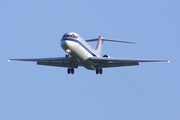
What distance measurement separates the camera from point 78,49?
40.5 m

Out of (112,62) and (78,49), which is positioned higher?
(78,49)

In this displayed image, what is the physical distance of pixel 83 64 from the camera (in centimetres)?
4359

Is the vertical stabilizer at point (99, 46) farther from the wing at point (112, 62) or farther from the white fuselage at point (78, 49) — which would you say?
the white fuselage at point (78, 49)

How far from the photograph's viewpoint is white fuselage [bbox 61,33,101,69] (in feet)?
130

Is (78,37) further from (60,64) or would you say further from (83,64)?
(60,64)

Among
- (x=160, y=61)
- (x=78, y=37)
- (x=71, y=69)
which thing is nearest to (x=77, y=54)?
(x=78, y=37)

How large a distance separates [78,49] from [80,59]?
1.85 metres

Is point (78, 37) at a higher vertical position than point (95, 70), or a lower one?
higher

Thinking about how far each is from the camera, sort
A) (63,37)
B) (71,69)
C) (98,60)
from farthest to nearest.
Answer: (71,69)
(98,60)
(63,37)

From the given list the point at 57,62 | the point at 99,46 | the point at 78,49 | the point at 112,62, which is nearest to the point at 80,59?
the point at 78,49

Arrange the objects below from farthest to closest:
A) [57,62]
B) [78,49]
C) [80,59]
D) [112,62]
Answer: [57,62] → [112,62] → [80,59] → [78,49]

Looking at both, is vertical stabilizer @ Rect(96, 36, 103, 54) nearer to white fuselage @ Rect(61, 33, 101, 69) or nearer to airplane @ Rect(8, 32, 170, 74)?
airplane @ Rect(8, 32, 170, 74)

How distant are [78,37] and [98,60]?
4.20 meters

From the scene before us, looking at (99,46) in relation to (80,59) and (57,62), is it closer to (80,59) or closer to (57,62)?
(57,62)
